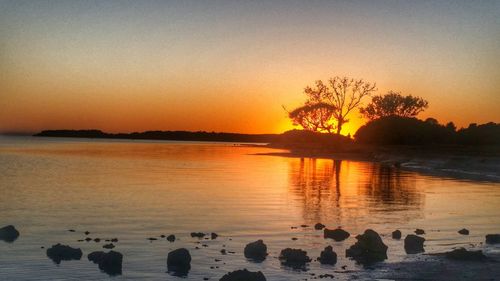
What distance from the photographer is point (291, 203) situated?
3444 cm

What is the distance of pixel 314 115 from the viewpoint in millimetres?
138750

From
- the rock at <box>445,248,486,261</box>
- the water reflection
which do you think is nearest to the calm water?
the water reflection

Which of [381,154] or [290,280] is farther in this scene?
[381,154]

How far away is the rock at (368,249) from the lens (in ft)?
59.7

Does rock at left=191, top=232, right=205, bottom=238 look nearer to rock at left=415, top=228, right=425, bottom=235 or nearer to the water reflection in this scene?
the water reflection

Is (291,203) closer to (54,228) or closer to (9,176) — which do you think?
(54,228)

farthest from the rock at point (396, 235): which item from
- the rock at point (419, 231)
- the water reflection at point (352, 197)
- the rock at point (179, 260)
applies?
the rock at point (179, 260)

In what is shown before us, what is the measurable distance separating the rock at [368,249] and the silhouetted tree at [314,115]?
11232 cm

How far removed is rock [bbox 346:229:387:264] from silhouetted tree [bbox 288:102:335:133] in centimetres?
11232

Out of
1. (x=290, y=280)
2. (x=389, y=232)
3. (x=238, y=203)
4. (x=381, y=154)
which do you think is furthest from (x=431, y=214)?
(x=381, y=154)

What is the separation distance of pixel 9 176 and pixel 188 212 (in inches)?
1250

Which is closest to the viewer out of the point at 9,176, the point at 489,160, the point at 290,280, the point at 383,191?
the point at 290,280

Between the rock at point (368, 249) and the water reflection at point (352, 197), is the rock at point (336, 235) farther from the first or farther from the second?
the water reflection at point (352, 197)

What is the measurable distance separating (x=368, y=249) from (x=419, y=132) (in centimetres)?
10384
